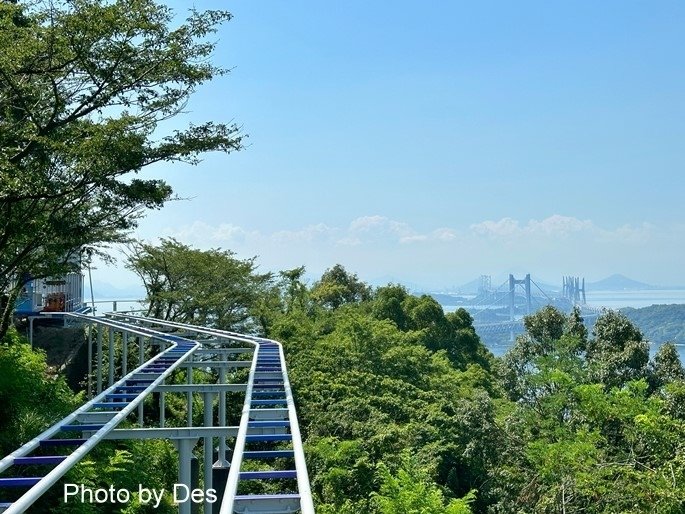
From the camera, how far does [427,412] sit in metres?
21.8

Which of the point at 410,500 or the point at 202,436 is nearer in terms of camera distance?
the point at 202,436

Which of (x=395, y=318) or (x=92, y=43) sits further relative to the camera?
(x=395, y=318)

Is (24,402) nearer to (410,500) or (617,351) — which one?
(410,500)

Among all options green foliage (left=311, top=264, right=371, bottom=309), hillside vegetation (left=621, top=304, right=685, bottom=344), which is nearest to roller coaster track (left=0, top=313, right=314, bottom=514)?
green foliage (left=311, top=264, right=371, bottom=309)

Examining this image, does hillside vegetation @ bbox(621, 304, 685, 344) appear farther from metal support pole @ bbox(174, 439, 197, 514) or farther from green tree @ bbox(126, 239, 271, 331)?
metal support pole @ bbox(174, 439, 197, 514)

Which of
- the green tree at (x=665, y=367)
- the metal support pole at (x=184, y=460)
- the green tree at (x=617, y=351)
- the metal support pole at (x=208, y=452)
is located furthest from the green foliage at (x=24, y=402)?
the green tree at (x=665, y=367)

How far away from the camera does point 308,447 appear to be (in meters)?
18.8

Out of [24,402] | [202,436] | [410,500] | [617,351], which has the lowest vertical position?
[410,500]

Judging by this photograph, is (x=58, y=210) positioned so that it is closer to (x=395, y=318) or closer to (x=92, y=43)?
(x=92, y=43)

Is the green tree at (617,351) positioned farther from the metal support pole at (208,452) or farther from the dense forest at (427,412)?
the metal support pole at (208,452)

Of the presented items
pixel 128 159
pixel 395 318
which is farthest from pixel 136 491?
pixel 395 318

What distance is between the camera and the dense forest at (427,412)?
49.4 ft

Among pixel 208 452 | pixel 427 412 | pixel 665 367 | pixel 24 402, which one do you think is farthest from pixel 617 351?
pixel 24 402

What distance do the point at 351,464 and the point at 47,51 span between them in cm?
1134
